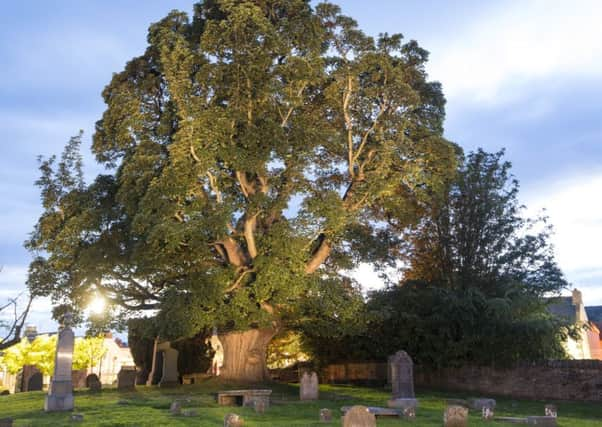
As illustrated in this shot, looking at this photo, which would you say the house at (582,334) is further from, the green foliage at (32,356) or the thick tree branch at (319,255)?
the green foliage at (32,356)

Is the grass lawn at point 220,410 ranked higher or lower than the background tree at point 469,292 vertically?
lower

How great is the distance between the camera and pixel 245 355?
23766 millimetres

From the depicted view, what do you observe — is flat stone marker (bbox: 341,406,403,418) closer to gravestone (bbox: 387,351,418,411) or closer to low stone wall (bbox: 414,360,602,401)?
gravestone (bbox: 387,351,418,411)

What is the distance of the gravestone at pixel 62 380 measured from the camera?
15.6 metres

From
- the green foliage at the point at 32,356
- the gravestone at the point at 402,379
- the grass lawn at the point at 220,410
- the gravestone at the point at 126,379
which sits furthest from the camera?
the green foliage at the point at 32,356

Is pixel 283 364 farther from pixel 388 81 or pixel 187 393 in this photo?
pixel 388 81

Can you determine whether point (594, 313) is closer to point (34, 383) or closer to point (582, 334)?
point (582, 334)

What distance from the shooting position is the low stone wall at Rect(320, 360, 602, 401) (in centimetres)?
2178

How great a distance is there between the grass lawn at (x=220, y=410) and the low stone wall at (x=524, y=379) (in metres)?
1.29

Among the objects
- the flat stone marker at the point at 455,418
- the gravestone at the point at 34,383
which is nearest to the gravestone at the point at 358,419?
the flat stone marker at the point at 455,418

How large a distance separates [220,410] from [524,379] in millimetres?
13819

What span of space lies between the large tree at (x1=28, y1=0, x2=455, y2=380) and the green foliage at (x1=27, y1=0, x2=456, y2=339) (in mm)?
67

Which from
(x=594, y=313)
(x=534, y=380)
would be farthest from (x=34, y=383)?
(x=594, y=313)

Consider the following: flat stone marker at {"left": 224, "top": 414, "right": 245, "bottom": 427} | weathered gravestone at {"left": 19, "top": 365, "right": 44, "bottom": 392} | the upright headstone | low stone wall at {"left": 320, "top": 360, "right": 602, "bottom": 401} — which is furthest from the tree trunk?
flat stone marker at {"left": 224, "top": 414, "right": 245, "bottom": 427}
